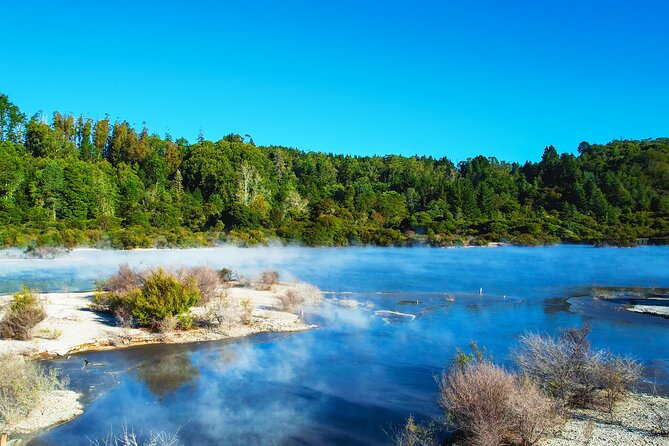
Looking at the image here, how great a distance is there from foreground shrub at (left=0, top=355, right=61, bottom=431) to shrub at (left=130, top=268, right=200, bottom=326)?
6.62m

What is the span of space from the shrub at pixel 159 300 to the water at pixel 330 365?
1.75m

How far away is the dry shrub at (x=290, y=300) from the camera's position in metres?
23.8

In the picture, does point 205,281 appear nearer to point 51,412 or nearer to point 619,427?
point 51,412

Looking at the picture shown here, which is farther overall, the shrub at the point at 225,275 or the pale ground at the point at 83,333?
the shrub at the point at 225,275

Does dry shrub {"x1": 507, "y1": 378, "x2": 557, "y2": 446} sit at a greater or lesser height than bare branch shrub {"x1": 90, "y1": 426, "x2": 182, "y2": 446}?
greater

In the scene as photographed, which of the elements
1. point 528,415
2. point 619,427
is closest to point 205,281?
point 528,415

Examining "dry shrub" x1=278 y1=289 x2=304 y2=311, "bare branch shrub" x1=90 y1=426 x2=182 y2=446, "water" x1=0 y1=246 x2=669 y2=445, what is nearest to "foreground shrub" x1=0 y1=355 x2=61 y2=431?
"water" x1=0 y1=246 x2=669 y2=445

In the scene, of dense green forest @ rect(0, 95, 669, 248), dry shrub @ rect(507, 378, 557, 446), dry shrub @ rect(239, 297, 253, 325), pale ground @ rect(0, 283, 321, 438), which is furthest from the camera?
dense green forest @ rect(0, 95, 669, 248)

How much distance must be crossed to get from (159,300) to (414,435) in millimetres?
11338

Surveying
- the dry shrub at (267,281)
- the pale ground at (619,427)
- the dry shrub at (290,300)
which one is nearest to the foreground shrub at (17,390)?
the pale ground at (619,427)

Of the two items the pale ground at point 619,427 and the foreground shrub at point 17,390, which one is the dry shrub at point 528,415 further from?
the foreground shrub at point 17,390

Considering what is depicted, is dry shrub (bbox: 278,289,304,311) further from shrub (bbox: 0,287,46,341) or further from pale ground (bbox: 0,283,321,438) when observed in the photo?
shrub (bbox: 0,287,46,341)

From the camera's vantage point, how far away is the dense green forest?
186ft

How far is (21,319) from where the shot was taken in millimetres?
16984
